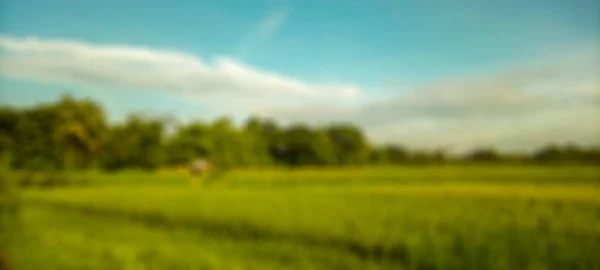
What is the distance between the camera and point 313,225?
180 inches

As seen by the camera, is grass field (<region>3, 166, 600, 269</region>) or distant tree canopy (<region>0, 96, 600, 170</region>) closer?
grass field (<region>3, 166, 600, 269</region>)

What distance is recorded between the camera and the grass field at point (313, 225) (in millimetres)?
3348

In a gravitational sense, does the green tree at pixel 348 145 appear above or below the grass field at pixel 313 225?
above

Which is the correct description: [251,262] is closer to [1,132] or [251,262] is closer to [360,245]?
[360,245]

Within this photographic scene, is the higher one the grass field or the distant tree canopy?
the distant tree canopy

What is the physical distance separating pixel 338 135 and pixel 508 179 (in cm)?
289

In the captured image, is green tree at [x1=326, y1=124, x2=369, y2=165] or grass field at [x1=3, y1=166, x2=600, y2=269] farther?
green tree at [x1=326, y1=124, x2=369, y2=165]

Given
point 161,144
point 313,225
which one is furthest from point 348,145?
point 161,144

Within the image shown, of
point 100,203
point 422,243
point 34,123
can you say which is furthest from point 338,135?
point 100,203

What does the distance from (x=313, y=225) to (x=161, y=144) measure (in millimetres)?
1955

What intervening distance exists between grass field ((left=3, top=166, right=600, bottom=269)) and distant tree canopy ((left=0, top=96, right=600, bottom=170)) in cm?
36

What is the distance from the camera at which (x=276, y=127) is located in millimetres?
5039

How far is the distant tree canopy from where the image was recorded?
493 cm

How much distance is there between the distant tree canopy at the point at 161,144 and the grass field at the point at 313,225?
360 millimetres
